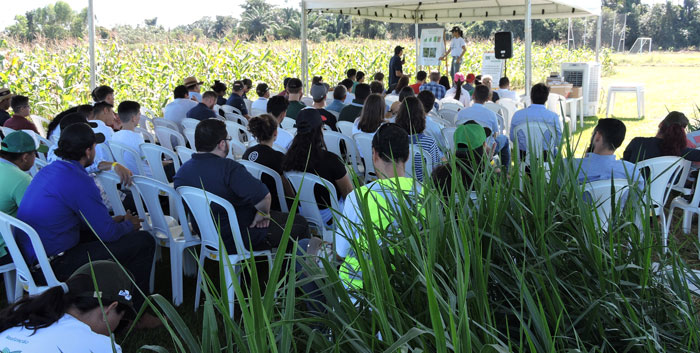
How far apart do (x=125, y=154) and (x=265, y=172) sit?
1337 mm

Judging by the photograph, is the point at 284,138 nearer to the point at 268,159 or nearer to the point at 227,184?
the point at 268,159

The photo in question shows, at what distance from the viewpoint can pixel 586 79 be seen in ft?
40.1

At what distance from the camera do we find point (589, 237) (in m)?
1.83

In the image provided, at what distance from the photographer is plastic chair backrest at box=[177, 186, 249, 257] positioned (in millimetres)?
3188

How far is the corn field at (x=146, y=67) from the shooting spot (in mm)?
10109

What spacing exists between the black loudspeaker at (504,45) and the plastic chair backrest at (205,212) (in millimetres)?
9743

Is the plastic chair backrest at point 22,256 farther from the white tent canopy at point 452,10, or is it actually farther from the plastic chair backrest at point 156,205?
the white tent canopy at point 452,10

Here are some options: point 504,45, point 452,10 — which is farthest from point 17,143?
point 452,10

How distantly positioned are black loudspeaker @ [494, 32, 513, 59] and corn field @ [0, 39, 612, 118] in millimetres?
5497

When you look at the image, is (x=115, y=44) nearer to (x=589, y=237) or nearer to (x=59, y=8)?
(x=589, y=237)

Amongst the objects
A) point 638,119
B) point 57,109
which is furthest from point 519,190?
point 638,119

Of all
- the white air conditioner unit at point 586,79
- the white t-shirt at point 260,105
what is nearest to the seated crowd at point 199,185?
the white t-shirt at point 260,105

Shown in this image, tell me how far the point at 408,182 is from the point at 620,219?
0.80m

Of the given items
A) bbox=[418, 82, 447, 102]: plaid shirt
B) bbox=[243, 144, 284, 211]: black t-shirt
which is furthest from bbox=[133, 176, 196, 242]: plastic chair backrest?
bbox=[418, 82, 447, 102]: plaid shirt
